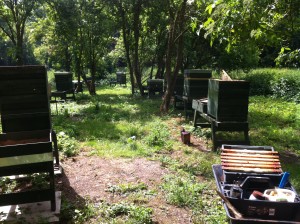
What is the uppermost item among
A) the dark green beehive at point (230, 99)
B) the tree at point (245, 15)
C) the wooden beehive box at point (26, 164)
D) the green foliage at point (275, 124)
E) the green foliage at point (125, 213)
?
the tree at point (245, 15)

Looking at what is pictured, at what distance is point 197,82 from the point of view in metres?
11.2

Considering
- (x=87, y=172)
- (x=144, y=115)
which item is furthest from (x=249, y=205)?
(x=144, y=115)

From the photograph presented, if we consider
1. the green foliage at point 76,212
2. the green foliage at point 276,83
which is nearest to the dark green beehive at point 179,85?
the green foliage at point 276,83

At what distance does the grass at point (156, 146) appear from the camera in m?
4.62

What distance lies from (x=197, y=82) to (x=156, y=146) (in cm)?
406

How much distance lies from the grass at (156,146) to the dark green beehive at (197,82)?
4.13 feet

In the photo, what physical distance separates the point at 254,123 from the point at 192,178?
5.76 meters

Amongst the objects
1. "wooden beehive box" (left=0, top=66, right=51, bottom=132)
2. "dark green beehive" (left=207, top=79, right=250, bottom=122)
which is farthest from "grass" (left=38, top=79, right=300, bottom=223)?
"wooden beehive box" (left=0, top=66, right=51, bottom=132)

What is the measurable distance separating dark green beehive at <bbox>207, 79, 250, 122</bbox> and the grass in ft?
3.42

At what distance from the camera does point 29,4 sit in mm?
15844

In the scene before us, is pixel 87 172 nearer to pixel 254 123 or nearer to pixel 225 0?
pixel 225 0

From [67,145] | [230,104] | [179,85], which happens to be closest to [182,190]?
[230,104]

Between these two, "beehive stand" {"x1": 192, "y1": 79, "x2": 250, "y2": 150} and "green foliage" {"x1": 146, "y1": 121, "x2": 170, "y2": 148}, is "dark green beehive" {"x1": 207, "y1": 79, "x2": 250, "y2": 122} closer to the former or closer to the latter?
"beehive stand" {"x1": 192, "y1": 79, "x2": 250, "y2": 150}

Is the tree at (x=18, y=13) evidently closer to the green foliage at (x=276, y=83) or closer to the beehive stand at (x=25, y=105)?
the beehive stand at (x=25, y=105)
